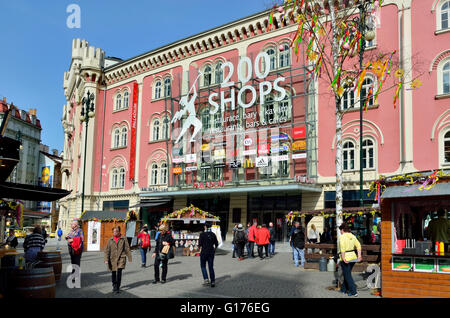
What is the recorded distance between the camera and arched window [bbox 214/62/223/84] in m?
33.0

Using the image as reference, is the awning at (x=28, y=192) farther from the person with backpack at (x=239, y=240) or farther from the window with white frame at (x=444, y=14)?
the window with white frame at (x=444, y=14)

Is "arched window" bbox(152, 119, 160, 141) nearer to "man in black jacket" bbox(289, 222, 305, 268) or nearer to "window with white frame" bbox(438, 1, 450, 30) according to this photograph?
"window with white frame" bbox(438, 1, 450, 30)

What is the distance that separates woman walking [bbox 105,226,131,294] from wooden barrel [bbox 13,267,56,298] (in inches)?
91.5

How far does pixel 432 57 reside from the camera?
23469mm

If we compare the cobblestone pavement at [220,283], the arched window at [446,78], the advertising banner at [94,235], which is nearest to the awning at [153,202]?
the advertising banner at [94,235]

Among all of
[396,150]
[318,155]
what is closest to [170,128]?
[318,155]

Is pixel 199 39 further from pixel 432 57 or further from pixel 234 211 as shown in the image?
pixel 432 57

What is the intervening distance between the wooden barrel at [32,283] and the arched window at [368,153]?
20943mm

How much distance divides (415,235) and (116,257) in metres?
7.38

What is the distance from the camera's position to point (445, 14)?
2359cm

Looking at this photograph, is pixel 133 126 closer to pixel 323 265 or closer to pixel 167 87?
pixel 167 87

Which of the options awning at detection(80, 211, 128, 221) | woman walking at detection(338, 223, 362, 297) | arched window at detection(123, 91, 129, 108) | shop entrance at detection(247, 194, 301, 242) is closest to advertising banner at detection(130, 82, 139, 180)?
arched window at detection(123, 91, 129, 108)

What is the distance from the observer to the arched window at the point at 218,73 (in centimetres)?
3295

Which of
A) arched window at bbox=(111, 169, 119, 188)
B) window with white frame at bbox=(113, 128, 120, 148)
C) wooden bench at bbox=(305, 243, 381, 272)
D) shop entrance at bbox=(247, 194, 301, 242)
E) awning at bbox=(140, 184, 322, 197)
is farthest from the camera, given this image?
window with white frame at bbox=(113, 128, 120, 148)
